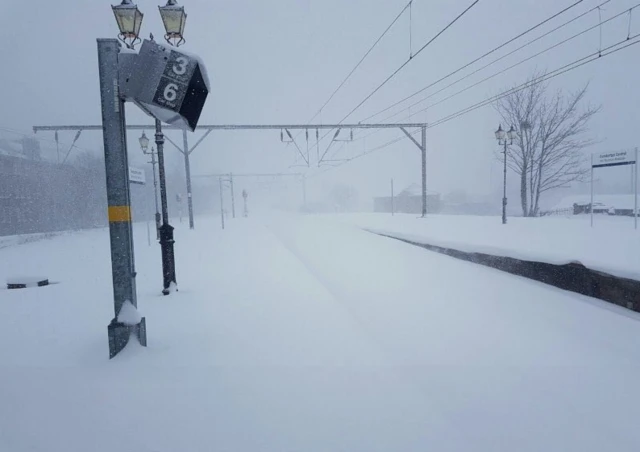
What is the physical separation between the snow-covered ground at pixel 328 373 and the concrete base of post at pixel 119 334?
0.11 metres

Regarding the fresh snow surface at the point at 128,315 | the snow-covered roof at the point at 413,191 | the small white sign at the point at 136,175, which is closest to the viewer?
the fresh snow surface at the point at 128,315

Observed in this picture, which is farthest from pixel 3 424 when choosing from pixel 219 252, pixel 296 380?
pixel 219 252

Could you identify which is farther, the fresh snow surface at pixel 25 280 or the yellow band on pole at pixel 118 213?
the fresh snow surface at pixel 25 280

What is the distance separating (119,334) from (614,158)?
14346mm

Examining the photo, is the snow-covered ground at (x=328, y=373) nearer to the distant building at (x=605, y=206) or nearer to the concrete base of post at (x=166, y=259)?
the concrete base of post at (x=166, y=259)

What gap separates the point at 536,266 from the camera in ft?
18.2

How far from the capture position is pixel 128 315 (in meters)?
3.16

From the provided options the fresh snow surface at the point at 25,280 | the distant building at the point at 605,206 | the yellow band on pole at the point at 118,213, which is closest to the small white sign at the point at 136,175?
the fresh snow surface at the point at 25,280

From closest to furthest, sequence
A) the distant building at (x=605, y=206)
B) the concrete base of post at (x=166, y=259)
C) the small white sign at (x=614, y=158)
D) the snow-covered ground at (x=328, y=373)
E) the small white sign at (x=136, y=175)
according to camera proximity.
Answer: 1. the snow-covered ground at (x=328, y=373)
2. the concrete base of post at (x=166, y=259)
3. the small white sign at (x=136, y=175)
4. the small white sign at (x=614, y=158)
5. the distant building at (x=605, y=206)

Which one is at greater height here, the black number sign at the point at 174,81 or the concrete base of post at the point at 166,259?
the black number sign at the point at 174,81

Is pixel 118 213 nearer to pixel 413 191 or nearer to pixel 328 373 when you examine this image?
pixel 328 373

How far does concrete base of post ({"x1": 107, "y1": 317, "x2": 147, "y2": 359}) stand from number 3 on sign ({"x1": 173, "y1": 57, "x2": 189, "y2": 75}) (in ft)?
7.56

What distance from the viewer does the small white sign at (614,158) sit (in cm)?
1070

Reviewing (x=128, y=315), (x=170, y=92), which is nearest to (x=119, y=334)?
(x=128, y=315)
